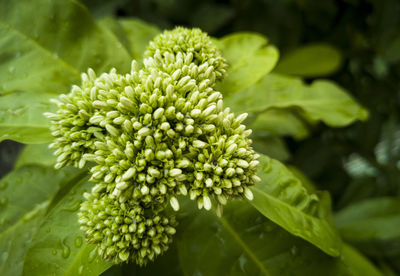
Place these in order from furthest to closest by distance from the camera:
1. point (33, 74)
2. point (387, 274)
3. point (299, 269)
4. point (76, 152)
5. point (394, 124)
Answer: point (394, 124) → point (387, 274) → point (33, 74) → point (299, 269) → point (76, 152)

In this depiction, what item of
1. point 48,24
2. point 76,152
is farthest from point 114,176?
point 48,24

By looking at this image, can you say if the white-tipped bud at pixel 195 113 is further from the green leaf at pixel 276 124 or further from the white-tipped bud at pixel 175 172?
the green leaf at pixel 276 124

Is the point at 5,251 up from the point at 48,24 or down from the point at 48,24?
down

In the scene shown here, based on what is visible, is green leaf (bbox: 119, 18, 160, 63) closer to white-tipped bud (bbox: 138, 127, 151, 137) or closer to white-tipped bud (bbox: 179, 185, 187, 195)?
white-tipped bud (bbox: 138, 127, 151, 137)

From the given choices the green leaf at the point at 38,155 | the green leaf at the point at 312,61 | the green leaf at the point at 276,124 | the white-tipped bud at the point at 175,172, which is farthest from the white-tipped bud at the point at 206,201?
the green leaf at the point at 312,61

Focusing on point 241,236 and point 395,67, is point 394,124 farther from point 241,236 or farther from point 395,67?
point 241,236

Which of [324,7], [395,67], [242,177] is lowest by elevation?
[242,177]

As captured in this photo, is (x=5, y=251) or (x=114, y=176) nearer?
(x=114, y=176)
